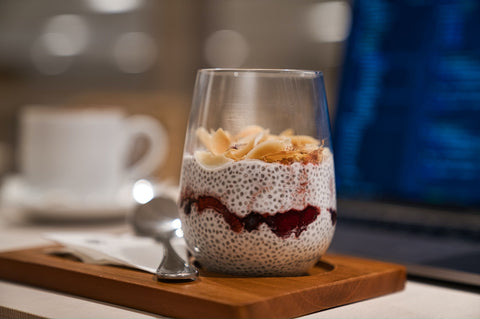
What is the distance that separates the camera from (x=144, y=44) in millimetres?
2748

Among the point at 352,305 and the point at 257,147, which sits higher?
the point at 257,147

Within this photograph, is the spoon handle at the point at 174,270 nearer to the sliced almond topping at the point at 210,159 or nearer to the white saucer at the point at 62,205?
the sliced almond topping at the point at 210,159

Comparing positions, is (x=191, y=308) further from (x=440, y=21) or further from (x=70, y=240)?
(x=440, y=21)

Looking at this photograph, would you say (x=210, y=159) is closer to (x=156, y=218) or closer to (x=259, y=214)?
(x=259, y=214)

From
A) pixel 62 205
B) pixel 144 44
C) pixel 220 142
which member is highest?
pixel 144 44

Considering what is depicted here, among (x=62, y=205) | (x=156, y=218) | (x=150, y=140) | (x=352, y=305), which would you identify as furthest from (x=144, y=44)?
(x=352, y=305)

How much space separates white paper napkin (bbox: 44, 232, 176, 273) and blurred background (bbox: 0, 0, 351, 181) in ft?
4.82

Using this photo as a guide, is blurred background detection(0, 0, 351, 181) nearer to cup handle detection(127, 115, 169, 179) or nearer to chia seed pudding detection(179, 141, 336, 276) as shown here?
cup handle detection(127, 115, 169, 179)

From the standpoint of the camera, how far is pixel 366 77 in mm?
841

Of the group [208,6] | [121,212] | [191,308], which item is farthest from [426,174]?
[208,6]

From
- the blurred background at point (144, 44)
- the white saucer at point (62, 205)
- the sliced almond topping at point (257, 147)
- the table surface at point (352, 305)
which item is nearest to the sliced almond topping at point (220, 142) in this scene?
the sliced almond topping at point (257, 147)

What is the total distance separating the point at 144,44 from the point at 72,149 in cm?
204

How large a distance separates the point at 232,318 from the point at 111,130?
1.64ft

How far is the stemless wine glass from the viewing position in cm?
42
